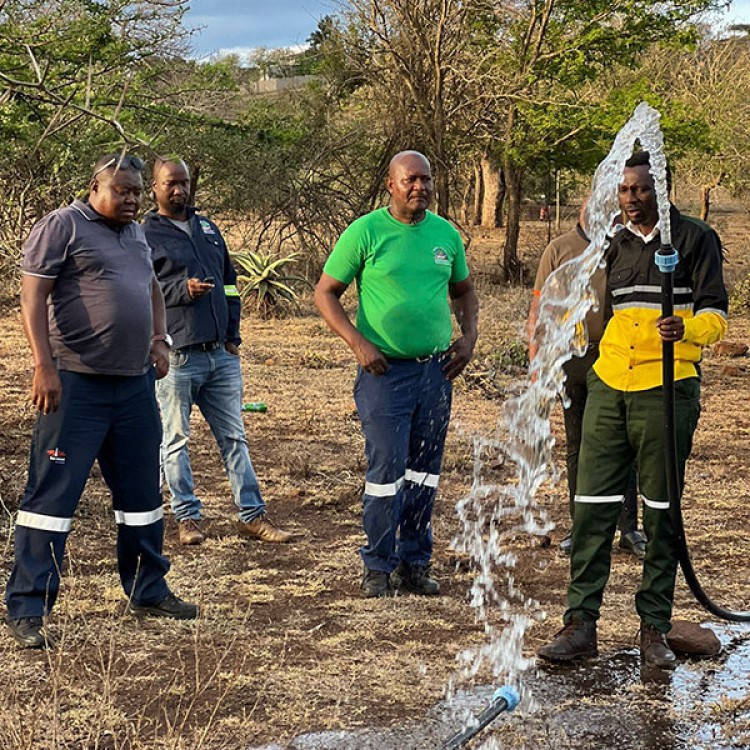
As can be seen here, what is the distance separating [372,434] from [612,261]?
57.6 inches

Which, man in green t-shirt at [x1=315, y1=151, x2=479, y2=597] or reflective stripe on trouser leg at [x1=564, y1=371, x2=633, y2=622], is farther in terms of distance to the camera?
man in green t-shirt at [x1=315, y1=151, x2=479, y2=597]

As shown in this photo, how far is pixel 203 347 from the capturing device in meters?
6.56

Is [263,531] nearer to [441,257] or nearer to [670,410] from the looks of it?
[441,257]

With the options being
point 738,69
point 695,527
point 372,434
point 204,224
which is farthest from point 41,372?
point 738,69

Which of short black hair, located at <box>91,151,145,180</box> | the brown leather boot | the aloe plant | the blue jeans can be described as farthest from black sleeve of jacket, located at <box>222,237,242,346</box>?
the aloe plant

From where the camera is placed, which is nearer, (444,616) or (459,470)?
(444,616)

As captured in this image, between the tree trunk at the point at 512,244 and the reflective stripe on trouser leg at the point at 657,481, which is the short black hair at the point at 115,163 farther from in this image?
the tree trunk at the point at 512,244

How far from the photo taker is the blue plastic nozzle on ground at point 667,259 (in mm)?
4508

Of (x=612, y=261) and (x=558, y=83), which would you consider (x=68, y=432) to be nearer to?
(x=612, y=261)

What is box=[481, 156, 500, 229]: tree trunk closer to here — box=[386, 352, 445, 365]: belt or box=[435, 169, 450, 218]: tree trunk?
box=[435, 169, 450, 218]: tree trunk

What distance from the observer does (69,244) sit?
5.00m

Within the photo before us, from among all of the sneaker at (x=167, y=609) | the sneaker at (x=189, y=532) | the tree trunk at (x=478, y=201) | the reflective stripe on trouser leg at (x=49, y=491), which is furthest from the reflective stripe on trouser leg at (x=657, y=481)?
the tree trunk at (x=478, y=201)

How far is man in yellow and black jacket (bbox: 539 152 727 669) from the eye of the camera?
185 inches

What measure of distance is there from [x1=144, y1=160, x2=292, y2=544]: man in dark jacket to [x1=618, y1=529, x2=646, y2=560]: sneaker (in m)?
1.89
